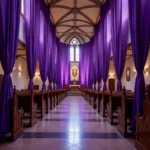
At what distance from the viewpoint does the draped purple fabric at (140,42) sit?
170 inches

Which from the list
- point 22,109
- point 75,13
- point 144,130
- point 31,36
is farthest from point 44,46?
point 144,130

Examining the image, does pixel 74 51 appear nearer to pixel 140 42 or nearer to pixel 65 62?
pixel 65 62

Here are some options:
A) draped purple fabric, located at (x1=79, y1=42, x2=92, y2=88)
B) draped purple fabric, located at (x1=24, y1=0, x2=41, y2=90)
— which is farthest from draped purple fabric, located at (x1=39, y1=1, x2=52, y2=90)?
draped purple fabric, located at (x1=79, y1=42, x2=92, y2=88)

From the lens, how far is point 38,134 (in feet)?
15.1

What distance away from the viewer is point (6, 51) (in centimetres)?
441

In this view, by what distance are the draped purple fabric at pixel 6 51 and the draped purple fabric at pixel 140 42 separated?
252 centimetres

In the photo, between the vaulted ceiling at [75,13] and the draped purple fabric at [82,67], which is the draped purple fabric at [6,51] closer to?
the vaulted ceiling at [75,13]

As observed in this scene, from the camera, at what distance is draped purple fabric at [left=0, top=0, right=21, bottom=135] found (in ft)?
13.7

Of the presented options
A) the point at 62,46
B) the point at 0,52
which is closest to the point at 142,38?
the point at 0,52

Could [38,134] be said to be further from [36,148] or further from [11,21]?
[11,21]

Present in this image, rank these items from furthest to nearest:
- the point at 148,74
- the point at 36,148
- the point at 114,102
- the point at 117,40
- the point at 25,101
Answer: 1. the point at 148,74
2. the point at 117,40
3. the point at 114,102
4. the point at 25,101
5. the point at 36,148

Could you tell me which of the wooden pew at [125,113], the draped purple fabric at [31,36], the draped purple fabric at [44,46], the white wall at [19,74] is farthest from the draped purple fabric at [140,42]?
the white wall at [19,74]

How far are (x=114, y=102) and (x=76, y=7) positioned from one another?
12.3m

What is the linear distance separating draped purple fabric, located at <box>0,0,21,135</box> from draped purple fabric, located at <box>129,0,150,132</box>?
99.0 inches
